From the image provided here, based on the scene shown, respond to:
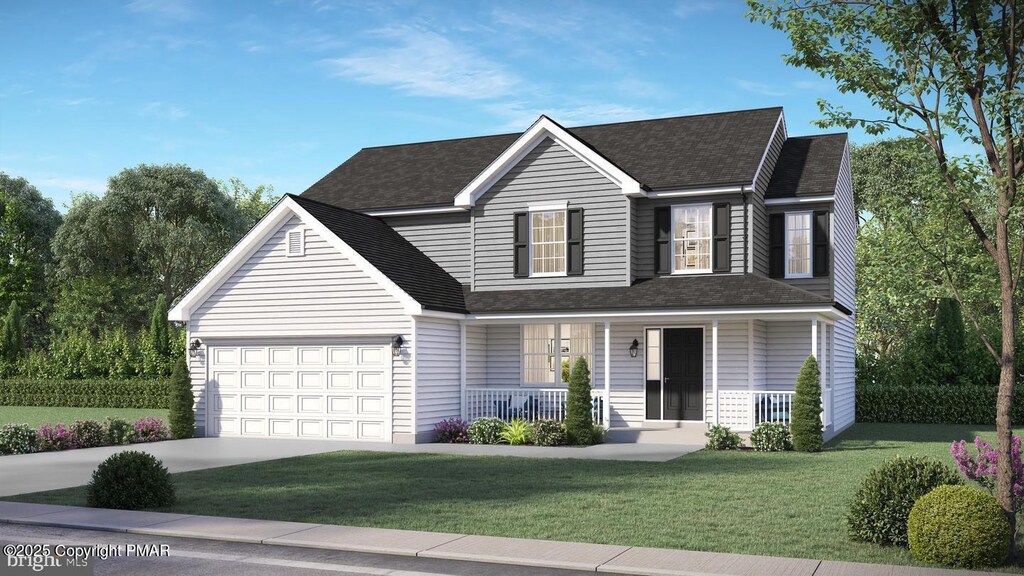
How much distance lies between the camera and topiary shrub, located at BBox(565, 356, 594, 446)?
866 inches

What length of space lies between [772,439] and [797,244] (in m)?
6.74

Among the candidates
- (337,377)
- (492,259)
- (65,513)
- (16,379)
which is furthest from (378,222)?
(16,379)

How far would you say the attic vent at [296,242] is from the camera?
77.9 feet

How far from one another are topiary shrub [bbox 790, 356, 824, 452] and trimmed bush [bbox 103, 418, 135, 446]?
15.0 m

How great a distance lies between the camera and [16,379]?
40.1 metres

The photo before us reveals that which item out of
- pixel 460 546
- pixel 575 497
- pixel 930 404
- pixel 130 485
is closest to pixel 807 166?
pixel 930 404

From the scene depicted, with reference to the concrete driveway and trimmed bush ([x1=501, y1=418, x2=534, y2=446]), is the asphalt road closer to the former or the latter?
the concrete driveway

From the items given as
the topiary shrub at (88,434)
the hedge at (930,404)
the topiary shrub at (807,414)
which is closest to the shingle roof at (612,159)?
the topiary shrub at (807,414)

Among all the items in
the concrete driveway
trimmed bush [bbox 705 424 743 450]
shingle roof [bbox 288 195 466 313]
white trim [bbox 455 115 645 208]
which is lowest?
the concrete driveway

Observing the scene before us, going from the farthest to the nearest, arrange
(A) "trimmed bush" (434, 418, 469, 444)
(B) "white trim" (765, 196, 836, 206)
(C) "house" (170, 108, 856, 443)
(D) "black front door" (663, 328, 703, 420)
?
(B) "white trim" (765, 196, 836, 206), (D) "black front door" (663, 328, 703, 420), (C) "house" (170, 108, 856, 443), (A) "trimmed bush" (434, 418, 469, 444)

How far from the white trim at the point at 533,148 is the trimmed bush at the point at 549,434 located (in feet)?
20.2

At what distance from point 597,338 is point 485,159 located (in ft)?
23.2

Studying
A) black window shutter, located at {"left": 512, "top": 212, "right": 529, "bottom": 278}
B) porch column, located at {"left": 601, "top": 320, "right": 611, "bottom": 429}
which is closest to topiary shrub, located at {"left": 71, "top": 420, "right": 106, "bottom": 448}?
black window shutter, located at {"left": 512, "top": 212, "right": 529, "bottom": 278}

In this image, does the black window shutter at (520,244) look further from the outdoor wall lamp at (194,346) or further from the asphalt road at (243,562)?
the asphalt road at (243,562)
